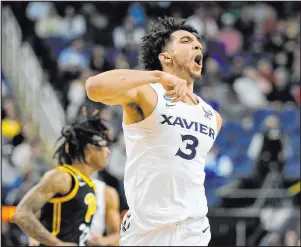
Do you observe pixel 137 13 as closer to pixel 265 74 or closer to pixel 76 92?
pixel 76 92

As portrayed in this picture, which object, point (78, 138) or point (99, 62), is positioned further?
point (99, 62)

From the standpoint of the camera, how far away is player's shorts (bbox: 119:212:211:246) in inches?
195

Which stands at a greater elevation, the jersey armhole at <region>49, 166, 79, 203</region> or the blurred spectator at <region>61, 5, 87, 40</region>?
the blurred spectator at <region>61, 5, 87, 40</region>

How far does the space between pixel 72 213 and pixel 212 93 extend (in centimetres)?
870

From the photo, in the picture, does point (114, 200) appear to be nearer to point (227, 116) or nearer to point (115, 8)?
point (227, 116)

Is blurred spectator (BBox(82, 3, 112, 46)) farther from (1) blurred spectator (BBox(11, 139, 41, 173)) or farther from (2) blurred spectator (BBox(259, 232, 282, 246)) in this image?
(2) blurred spectator (BBox(259, 232, 282, 246))

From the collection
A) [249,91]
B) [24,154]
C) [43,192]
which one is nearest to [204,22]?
[249,91]

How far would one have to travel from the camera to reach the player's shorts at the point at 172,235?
4965 millimetres

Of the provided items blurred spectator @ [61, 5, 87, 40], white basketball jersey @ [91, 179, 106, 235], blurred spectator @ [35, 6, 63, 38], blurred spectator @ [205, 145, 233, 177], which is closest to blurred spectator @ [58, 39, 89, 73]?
blurred spectator @ [61, 5, 87, 40]

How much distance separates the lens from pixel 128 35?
17.2 m

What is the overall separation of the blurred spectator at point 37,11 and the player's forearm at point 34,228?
1127 cm

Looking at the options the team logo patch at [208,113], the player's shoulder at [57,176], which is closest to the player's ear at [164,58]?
the team logo patch at [208,113]

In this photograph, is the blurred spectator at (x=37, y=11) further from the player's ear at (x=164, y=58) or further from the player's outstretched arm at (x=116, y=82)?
the player's outstretched arm at (x=116, y=82)

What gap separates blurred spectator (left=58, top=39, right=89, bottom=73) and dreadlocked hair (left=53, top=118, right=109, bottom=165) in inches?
331
